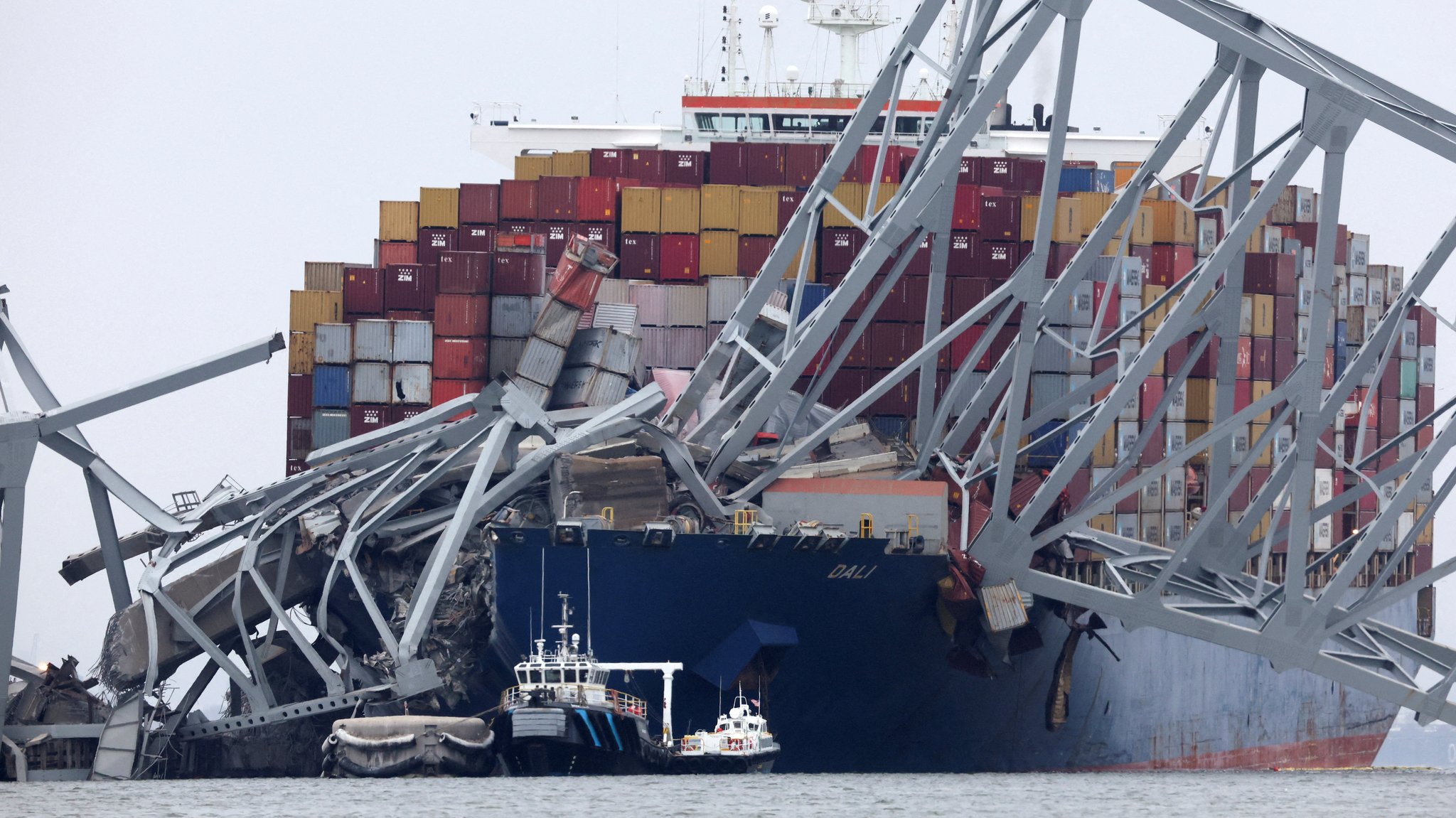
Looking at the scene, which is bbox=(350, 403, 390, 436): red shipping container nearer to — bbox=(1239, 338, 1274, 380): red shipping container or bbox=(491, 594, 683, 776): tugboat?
bbox=(491, 594, 683, 776): tugboat

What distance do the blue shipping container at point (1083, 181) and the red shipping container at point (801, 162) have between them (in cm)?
706

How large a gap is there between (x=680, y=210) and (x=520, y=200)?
434 centimetres

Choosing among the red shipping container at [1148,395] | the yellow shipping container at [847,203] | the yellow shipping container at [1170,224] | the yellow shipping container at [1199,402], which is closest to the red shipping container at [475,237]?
the yellow shipping container at [847,203]

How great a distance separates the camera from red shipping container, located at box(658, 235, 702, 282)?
4853 centimetres

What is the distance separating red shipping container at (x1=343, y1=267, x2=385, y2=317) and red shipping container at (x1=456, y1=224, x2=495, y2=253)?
10.5ft

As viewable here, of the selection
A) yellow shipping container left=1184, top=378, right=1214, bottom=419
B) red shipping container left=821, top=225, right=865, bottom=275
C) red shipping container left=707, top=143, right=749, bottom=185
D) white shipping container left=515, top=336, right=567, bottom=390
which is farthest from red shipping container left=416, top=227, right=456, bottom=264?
yellow shipping container left=1184, top=378, right=1214, bottom=419

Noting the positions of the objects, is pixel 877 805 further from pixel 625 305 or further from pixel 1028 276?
pixel 625 305

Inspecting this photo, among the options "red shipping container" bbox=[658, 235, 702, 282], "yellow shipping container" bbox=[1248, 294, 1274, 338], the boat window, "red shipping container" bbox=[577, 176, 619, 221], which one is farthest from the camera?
the boat window

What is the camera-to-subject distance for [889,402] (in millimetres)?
46938

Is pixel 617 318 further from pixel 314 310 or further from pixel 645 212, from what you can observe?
pixel 314 310

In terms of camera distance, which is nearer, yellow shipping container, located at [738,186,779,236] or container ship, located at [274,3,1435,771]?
container ship, located at [274,3,1435,771]

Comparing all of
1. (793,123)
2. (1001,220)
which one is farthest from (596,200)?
(793,123)

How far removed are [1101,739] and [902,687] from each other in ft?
34.0

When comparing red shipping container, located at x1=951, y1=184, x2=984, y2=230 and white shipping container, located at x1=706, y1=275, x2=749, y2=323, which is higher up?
red shipping container, located at x1=951, y1=184, x2=984, y2=230
